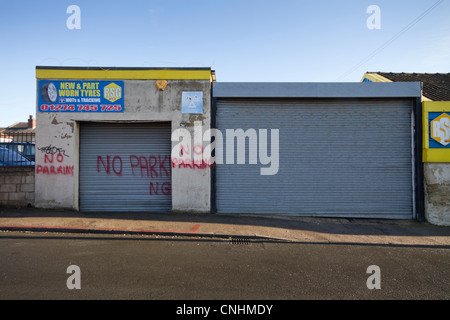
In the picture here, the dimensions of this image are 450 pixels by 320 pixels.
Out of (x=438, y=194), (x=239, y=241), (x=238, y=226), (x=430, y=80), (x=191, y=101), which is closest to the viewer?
(x=239, y=241)

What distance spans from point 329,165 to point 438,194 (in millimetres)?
3476

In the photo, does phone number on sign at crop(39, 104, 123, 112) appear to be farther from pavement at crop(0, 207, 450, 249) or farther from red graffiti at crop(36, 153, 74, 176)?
pavement at crop(0, 207, 450, 249)

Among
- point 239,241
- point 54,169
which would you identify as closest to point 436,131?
point 239,241

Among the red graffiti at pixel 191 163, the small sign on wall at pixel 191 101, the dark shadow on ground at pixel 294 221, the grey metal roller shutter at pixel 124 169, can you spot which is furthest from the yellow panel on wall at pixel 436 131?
the grey metal roller shutter at pixel 124 169

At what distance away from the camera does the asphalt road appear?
13.0 ft

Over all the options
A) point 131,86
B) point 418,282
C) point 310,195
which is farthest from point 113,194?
point 418,282

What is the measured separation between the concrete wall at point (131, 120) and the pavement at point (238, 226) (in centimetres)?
52

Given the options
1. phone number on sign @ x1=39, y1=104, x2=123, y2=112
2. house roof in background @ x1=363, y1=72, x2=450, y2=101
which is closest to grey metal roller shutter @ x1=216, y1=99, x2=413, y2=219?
phone number on sign @ x1=39, y1=104, x2=123, y2=112

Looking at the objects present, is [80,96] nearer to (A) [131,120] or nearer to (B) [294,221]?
(A) [131,120]

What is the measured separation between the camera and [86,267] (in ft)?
15.8

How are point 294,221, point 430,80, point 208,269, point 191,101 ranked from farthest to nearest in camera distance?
point 430,80 → point 191,101 → point 294,221 → point 208,269

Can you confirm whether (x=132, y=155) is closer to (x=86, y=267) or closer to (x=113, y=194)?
(x=113, y=194)

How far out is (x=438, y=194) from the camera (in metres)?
9.08
